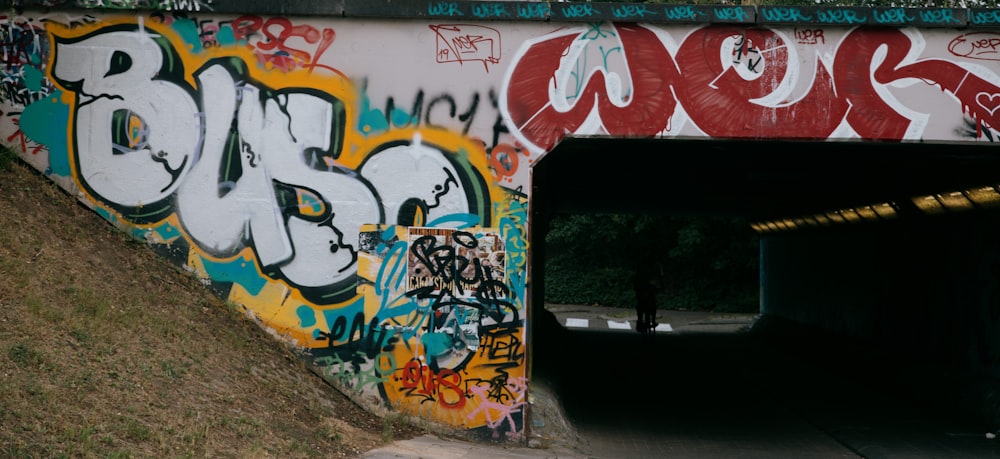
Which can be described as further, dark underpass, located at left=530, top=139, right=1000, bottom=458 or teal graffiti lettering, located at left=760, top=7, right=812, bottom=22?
dark underpass, located at left=530, top=139, right=1000, bottom=458

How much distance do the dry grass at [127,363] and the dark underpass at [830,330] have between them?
355 centimetres

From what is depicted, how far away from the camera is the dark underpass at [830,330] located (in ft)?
39.3

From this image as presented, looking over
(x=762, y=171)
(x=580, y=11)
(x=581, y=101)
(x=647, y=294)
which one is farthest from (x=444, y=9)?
(x=647, y=294)

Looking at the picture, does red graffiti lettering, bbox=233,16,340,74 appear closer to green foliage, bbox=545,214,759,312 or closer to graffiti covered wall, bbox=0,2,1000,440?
graffiti covered wall, bbox=0,2,1000,440

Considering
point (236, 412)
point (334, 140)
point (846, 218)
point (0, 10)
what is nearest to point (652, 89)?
point (334, 140)

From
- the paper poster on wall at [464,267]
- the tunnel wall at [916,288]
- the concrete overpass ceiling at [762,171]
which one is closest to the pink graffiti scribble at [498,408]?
the paper poster on wall at [464,267]

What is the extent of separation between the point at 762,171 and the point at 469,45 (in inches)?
263

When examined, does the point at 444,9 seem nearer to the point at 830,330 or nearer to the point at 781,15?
the point at 781,15

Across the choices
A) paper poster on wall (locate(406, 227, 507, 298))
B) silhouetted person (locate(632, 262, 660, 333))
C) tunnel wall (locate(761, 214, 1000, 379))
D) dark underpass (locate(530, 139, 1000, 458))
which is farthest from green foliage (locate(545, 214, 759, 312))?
paper poster on wall (locate(406, 227, 507, 298))

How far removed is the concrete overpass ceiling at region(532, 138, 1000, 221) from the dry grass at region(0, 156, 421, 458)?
3.81m

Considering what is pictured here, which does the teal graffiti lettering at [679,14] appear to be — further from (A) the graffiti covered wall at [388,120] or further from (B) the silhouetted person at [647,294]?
(B) the silhouetted person at [647,294]

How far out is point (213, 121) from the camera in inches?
419

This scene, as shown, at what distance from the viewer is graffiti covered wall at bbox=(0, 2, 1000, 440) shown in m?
10.5

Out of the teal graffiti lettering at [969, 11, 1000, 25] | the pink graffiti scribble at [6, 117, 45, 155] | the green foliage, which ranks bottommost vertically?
the green foliage
